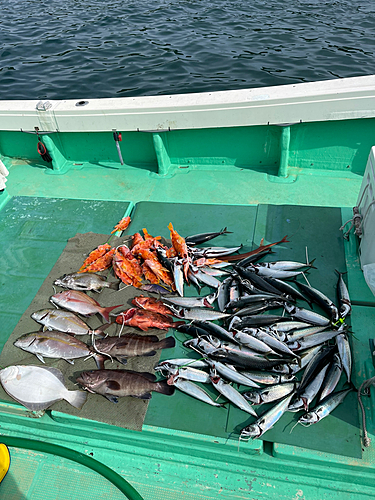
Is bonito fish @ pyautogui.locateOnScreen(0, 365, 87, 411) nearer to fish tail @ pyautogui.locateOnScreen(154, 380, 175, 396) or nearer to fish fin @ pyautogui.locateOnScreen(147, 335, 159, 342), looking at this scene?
fish tail @ pyautogui.locateOnScreen(154, 380, 175, 396)

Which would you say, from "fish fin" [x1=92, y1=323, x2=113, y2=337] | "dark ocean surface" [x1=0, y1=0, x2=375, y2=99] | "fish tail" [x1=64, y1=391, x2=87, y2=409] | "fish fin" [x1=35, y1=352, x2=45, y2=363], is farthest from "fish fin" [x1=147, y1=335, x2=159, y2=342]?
"dark ocean surface" [x1=0, y1=0, x2=375, y2=99]

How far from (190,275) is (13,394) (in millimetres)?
2087

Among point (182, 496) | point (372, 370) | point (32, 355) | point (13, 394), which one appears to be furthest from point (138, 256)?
point (372, 370)

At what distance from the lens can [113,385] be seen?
306 centimetres

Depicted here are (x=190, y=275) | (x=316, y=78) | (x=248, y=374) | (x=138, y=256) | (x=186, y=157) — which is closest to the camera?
(x=248, y=374)

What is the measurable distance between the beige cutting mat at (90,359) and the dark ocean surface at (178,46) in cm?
997

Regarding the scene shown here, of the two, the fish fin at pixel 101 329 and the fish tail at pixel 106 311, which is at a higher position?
the fish tail at pixel 106 311

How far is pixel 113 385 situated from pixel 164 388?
45cm

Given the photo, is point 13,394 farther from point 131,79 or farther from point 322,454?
point 131,79

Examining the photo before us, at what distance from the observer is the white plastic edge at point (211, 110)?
4949 millimetres

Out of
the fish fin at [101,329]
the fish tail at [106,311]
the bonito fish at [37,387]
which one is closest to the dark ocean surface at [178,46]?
the fish tail at [106,311]

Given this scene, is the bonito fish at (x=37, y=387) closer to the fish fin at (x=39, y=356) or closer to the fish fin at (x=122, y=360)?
the fish fin at (x=39, y=356)

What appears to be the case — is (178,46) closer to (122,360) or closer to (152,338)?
(152,338)

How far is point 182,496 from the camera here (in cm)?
276
